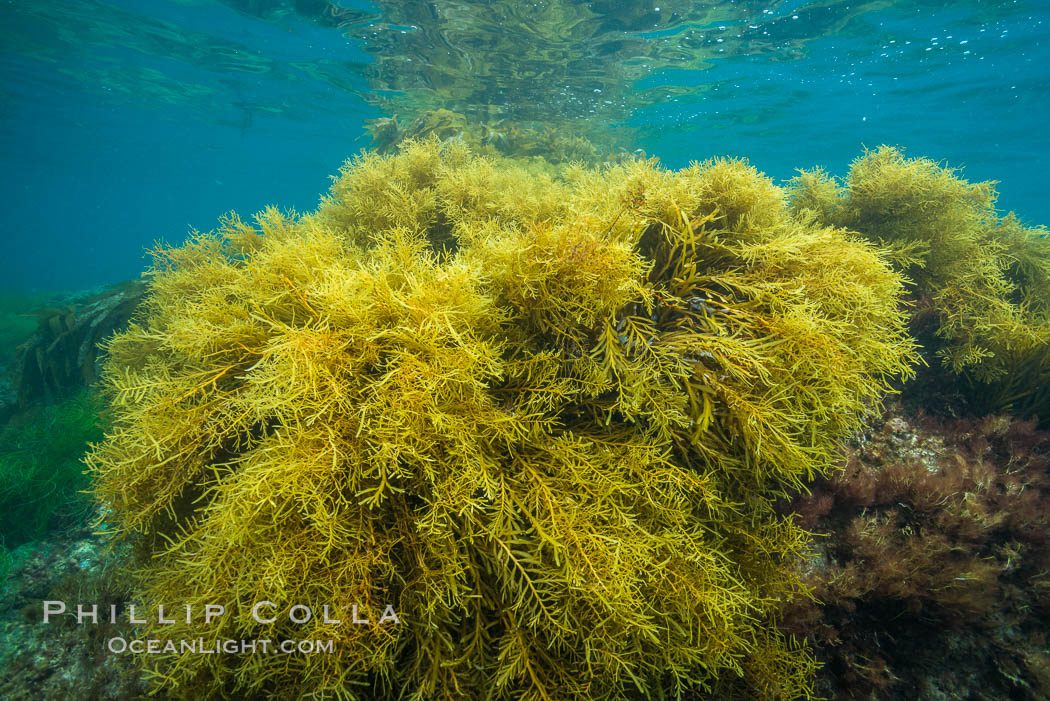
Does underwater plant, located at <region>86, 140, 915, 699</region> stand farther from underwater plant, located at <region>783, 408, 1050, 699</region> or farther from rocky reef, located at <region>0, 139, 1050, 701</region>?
underwater plant, located at <region>783, 408, 1050, 699</region>

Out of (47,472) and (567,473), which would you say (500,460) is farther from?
(47,472)

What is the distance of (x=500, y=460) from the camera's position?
2488mm

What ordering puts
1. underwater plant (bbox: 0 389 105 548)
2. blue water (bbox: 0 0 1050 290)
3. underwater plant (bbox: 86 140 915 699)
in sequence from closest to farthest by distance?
1. underwater plant (bbox: 86 140 915 699)
2. underwater plant (bbox: 0 389 105 548)
3. blue water (bbox: 0 0 1050 290)

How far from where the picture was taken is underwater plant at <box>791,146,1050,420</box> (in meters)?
4.18

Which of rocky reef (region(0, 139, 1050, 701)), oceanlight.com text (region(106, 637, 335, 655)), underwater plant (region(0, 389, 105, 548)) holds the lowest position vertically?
underwater plant (region(0, 389, 105, 548))

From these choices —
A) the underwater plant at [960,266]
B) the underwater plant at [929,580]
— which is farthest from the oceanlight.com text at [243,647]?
the underwater plant at [960,266]

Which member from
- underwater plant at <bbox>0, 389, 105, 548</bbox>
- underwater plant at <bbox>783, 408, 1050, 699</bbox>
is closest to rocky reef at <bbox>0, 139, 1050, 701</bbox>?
underwater plant at <bbox>783, 408, 1050, 699</bbox>

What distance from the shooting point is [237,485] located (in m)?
1.97

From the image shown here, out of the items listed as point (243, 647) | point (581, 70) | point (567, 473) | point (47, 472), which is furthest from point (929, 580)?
point (581, 70)

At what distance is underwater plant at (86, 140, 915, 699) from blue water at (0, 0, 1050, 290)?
3.06m

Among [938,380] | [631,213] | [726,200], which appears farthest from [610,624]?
[938,380]

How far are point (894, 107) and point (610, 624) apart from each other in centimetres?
3002

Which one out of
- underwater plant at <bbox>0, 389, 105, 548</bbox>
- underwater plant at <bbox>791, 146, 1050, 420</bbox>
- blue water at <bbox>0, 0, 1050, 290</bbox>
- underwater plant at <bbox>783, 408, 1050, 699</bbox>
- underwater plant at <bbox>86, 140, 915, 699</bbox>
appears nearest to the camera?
underwater plant at <bbox>86, 140, 915, 699</bbox>

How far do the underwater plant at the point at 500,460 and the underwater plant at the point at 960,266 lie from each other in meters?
2.09
